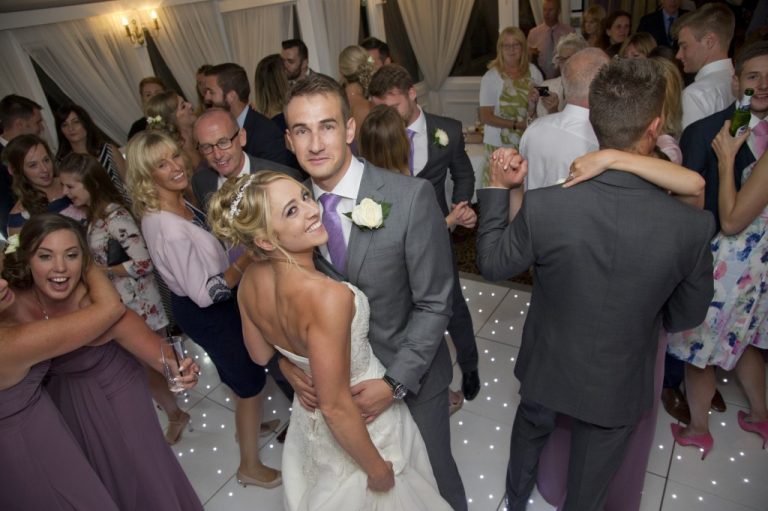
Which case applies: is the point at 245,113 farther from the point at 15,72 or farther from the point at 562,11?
the point at 562,11

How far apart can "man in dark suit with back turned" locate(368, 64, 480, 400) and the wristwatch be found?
3.53 ft

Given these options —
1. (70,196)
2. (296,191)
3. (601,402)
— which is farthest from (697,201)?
(70,196)

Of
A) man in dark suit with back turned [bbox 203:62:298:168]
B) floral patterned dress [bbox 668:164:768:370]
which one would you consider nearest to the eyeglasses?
man in dark suit with back turned [bbox 203:62:298:168]

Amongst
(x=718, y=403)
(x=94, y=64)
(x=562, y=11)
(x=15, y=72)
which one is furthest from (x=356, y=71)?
(x=562, y=11)

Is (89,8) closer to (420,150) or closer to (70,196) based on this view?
(70,196)

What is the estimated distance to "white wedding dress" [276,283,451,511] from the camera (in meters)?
1.61

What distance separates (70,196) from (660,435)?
3.29 m

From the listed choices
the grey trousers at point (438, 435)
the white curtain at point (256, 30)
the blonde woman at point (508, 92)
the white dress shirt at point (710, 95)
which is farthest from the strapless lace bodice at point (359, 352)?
the white curtain at point (256, 30)

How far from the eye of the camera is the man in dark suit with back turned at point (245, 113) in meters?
3.15

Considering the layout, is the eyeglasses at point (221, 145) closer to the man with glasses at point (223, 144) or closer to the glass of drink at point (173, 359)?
the man with glasses at point (223, 144)

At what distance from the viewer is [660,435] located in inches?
100

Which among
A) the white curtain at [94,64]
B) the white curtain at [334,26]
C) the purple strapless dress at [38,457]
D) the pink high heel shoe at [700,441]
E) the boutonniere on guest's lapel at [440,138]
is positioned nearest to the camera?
the purple strapless dress at [38,457]

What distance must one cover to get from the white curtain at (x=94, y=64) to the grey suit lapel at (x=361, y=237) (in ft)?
16.7

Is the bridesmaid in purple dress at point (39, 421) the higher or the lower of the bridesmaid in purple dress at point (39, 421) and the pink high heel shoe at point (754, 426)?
the higher
